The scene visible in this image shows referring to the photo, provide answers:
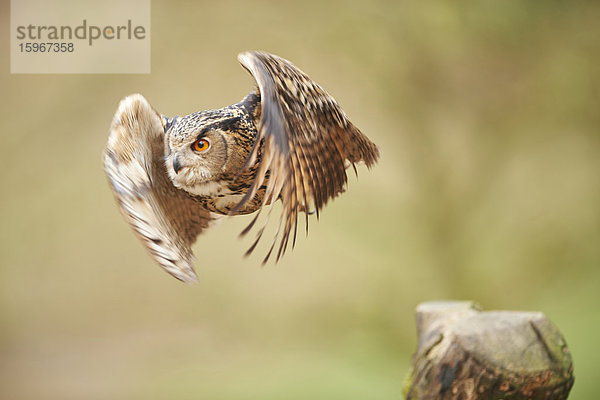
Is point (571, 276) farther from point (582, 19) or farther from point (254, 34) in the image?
point (254, 34)

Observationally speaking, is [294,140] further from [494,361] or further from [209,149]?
[494,361]

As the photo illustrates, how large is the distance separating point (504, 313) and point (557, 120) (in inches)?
57.5

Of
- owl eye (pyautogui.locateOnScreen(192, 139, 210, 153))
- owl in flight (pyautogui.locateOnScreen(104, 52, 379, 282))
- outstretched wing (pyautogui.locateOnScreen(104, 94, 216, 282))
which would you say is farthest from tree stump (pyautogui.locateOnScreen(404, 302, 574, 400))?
owl eye (pyautogui.locateOnScreen(192, 139, 210, 153))

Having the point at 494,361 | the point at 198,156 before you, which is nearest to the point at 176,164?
the point at 198,156

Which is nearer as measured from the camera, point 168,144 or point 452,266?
point 168,144

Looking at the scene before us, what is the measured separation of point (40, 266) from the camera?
2.63m

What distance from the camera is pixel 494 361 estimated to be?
1384 millimetres

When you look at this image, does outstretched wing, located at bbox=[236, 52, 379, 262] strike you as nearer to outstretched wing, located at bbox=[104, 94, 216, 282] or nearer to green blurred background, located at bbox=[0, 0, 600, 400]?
outstretched wing, located at bbox=[104, 94, 216, 282]

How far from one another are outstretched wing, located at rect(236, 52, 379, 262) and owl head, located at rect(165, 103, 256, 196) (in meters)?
0.06

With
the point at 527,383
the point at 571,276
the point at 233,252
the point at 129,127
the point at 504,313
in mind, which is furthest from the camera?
the point at 233,252

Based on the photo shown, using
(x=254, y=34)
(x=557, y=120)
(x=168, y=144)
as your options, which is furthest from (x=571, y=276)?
(x=168, y=144)

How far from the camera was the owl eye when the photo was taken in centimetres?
87

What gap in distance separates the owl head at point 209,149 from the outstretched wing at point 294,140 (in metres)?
0.06

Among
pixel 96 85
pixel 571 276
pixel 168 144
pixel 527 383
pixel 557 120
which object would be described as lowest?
pixel 527 383
